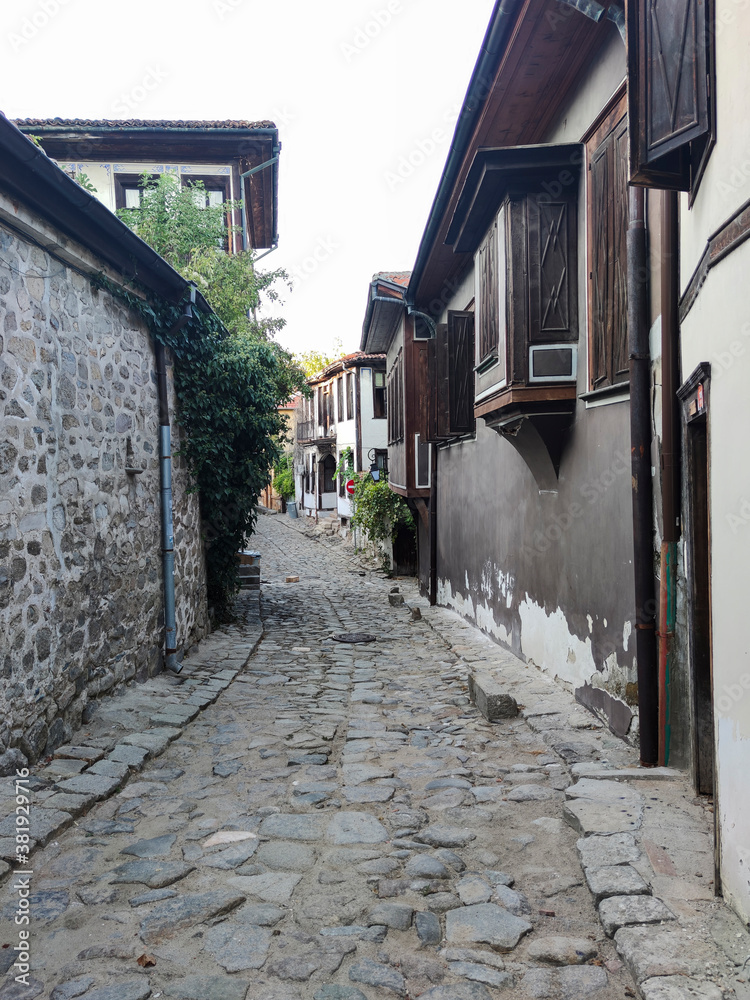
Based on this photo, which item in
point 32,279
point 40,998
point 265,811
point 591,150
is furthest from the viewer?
point 591,150

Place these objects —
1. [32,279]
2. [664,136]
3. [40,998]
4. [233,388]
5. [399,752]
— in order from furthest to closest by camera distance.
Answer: [233,388]
[399,752]
[32,279]
[664,136]
[40,998]

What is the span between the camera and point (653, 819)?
3279 mm

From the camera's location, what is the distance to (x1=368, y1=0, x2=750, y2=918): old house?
258 centimetres

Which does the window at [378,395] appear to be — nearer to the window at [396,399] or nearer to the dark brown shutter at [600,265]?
the window at [396,399]

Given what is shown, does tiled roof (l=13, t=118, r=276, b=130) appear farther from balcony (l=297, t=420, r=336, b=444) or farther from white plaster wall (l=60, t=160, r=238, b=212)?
balcony (l=297, t=420, r=336, b=444)

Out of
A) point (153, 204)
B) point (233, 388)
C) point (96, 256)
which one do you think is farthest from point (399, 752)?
point (153, 204)

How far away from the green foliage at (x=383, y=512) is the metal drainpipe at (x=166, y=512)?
1047 cm

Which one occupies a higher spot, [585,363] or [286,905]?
[585,363]

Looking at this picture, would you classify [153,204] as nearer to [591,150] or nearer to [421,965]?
[591,150]

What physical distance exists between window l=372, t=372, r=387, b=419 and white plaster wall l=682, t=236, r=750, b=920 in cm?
2353

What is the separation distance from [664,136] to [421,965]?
3275 mm

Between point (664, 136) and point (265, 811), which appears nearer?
point (664, 136)

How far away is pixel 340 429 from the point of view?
30422mm

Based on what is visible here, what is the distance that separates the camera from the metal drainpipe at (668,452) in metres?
3.83
